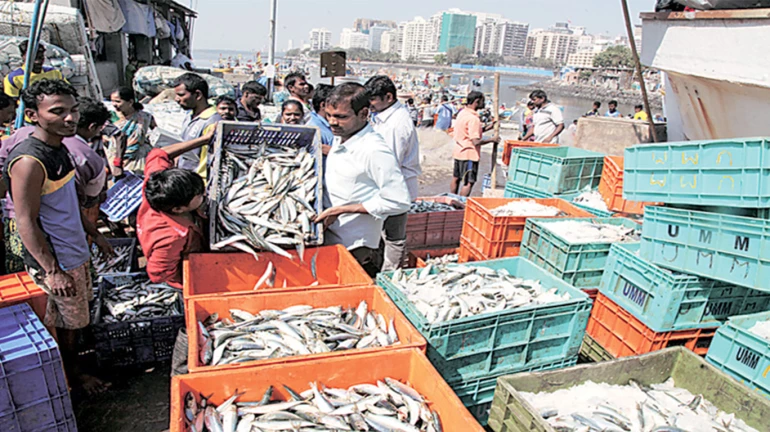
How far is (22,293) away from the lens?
2934mm

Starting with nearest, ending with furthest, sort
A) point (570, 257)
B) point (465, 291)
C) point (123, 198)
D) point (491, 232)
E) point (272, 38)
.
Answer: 1. point (465, 291)
2. point (570, 257)
3. point (491, 232)
4. point (123, 198)
5. point (272, 38)

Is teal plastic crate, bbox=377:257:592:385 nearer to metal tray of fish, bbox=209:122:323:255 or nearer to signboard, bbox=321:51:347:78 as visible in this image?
metal tray of fish, bbox=209:122:323:255

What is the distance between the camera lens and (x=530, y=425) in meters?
2.37

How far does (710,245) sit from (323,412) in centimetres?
300

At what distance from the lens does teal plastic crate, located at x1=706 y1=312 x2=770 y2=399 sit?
281 cm

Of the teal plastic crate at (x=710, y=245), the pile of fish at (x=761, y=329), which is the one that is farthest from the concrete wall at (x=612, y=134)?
the pile of fish at (x=761, y=329)

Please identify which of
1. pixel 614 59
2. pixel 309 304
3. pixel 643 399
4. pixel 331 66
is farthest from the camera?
pixel 614 59

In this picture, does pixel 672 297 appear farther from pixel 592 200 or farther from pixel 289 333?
pixel 592 200

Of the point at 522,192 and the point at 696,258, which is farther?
the point at 522,192

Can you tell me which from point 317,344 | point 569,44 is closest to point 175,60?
point 317,344

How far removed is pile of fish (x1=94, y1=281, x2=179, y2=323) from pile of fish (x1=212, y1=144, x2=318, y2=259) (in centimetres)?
99

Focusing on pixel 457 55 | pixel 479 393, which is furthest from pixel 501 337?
pixel 457 55

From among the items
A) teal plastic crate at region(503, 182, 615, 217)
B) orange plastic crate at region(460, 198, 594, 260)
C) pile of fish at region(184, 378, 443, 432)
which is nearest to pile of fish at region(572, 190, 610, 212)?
teal plastic crate at region(503, 182, 615, 217)

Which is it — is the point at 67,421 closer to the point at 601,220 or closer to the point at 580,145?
the point at 601,220
